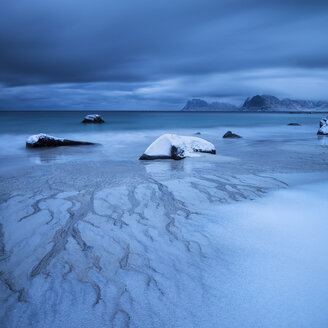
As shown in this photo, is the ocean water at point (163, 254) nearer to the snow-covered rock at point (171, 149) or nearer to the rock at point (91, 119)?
the snow-covered rock at point (171, 149)

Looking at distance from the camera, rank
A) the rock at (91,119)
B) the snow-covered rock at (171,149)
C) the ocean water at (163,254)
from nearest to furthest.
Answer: the ocean water at (163,254) < the snow-covered rock at (171,149) < the rock at (91,119)

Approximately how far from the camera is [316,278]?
2326 mm


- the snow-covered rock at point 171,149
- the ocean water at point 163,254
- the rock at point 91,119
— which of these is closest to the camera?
the ocean water at point 163,254

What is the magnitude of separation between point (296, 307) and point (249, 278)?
443mm

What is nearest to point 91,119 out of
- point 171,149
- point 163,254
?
point 171,149

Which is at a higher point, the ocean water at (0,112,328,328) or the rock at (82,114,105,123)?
the rock at (82,114,105,123)

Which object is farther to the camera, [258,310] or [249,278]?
[249,278]

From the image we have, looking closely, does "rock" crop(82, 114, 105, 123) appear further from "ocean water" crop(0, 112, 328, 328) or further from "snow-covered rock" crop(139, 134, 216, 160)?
"ocean water" crop(0, 112, 328, 328)

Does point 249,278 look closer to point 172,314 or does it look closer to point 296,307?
point 296,307

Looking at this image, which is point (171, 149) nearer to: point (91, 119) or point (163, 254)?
point (163, 254)

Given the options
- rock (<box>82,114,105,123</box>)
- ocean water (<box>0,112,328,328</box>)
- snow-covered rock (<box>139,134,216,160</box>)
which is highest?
rock (<box>82,114,105,123</box>)

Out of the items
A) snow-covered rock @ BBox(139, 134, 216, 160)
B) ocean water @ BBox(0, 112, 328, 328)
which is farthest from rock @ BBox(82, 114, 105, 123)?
ocean water @ BBox(0, 112, 328, 328)

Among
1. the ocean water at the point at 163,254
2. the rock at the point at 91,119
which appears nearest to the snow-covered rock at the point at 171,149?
the ocean water at the point at 163,254

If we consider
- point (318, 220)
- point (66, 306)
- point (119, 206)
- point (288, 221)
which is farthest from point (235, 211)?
point (66, 306)
